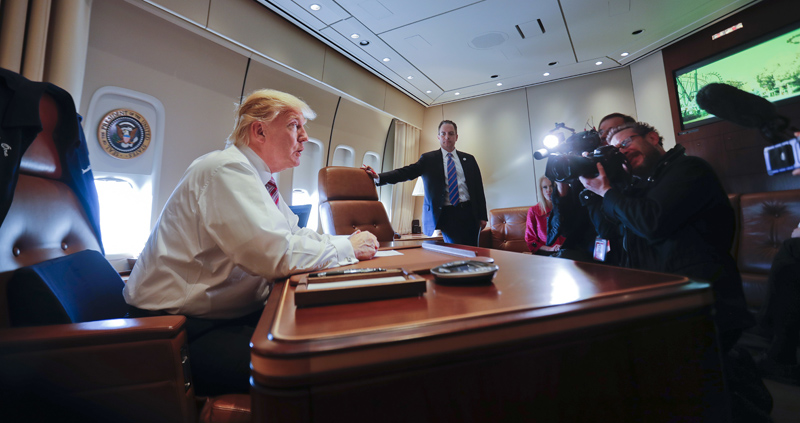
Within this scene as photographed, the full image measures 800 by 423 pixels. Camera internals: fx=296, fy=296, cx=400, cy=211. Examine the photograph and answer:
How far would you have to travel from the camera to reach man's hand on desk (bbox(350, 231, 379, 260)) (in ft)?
3.81

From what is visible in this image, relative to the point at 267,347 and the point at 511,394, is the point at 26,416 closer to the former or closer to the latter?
the point at 267,347

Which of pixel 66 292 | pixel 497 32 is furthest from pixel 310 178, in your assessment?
pixel 66 292

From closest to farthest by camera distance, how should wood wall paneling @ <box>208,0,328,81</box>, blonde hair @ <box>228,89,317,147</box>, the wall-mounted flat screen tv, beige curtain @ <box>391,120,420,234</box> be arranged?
blonde hair @ <box>228,89,317,147</box> < the wall-mounted flat screen tv < wood wall paneling @ <box>208,0,328,81</box> < beige curtain @ <box>391,120,420,234</box>

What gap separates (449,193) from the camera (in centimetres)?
328

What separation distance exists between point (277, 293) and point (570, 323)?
1.84ft

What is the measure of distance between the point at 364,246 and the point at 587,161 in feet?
3.52

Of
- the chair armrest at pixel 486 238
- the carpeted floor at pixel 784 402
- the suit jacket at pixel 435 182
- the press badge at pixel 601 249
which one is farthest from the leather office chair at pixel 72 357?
the chair armrest at pixel 486 238

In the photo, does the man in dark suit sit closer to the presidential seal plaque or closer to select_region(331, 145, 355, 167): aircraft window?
select_region(331, 145, 355, 167): aircraft window

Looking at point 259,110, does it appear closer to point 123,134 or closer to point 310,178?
point 123,134

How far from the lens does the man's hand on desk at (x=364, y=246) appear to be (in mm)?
1161

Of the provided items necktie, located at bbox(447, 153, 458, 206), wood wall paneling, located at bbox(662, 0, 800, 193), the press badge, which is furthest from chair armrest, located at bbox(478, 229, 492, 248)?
the press badge

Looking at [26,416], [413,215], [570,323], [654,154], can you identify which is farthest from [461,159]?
[26,416]

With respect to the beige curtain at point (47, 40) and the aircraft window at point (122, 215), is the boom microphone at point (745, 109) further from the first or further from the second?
the aircraft window at point (122, 215)

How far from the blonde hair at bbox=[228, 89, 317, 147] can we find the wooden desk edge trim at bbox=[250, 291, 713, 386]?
117cm
